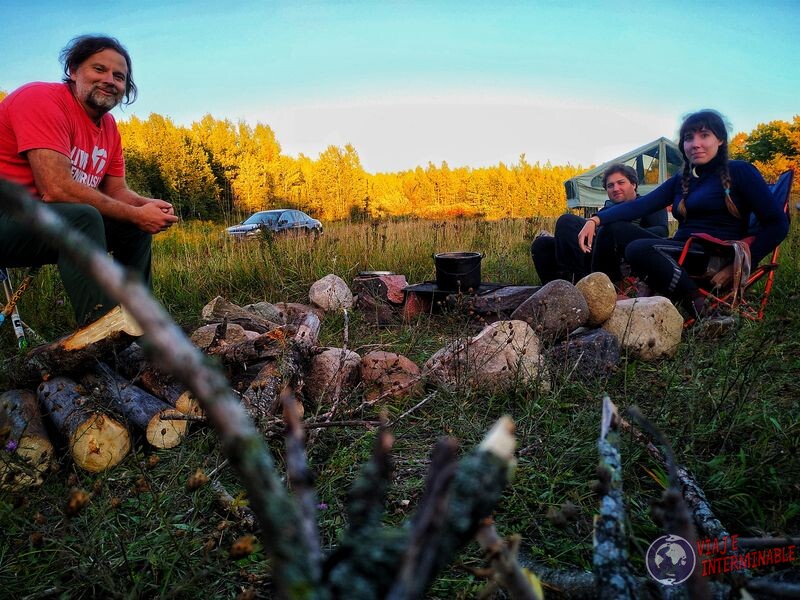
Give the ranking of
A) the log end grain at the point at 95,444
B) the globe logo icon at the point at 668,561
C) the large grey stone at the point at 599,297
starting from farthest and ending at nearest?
the large grey stone at the point at 599,297 → the log end grain at the point at 95,444 → the globe logo icon at the point at 668,561

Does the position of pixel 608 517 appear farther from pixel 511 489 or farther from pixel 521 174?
pixel 521 174

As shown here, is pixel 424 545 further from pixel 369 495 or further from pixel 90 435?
pixel 90 435

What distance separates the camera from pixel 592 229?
13.8 feet

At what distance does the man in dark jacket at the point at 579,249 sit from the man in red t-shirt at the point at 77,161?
3533 millimetres

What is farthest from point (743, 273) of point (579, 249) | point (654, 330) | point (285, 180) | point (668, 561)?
point (285, 180)

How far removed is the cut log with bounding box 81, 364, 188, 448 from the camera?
6.84 feet

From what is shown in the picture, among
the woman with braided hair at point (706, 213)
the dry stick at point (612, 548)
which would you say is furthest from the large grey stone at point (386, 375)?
the woman with braided hair at point (706, 213)

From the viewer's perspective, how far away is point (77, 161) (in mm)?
3090

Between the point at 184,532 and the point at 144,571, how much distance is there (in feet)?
0.44

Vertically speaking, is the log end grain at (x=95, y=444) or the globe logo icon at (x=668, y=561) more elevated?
the globe logo icon at (x=668, y=561)

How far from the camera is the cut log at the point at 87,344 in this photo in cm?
223

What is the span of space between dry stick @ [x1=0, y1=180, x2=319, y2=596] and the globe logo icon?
2.58ft

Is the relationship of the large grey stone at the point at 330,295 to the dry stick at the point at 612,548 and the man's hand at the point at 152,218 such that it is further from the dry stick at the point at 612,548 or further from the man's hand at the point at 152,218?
the dry stick at the point at 612,548

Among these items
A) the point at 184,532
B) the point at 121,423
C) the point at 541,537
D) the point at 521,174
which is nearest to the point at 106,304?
the point at 121,423
